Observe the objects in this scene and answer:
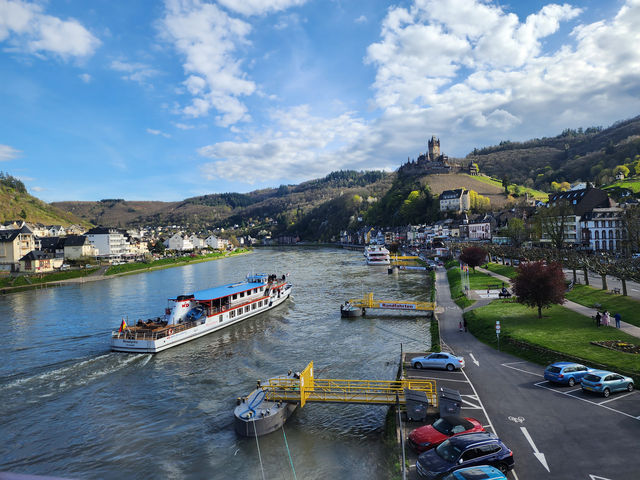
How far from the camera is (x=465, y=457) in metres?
13.6

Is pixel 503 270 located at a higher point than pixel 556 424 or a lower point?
higher

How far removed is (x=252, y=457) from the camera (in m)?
17.7

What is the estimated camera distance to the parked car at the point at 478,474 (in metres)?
12.2

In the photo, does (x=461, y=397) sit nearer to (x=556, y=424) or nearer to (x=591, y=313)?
(x=556, y=424)

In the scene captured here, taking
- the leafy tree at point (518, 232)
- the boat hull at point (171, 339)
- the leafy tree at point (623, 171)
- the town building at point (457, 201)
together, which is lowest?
the boat hull at point (171, 339)

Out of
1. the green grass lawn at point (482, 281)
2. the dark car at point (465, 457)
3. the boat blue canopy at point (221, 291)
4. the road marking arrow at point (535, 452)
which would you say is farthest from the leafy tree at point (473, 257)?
the dark car at point (465, 457)

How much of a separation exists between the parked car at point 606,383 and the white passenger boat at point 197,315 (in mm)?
31456

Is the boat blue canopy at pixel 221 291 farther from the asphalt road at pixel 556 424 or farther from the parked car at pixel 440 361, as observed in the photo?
the asphalt road at pixel 556 424

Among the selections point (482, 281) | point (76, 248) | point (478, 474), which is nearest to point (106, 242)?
point (76, 248)

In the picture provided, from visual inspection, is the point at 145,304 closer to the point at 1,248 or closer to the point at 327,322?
the point at 327,322

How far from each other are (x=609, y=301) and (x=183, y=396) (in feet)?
121

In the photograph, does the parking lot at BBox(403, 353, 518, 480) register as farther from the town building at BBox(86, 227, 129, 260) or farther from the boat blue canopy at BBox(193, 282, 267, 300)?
the town building at BBox(86, 227, 129, 260)

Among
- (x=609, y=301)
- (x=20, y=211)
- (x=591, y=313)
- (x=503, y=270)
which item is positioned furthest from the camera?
(x=20, y=211)

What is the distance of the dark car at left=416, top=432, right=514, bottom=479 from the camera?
44.1 feet
